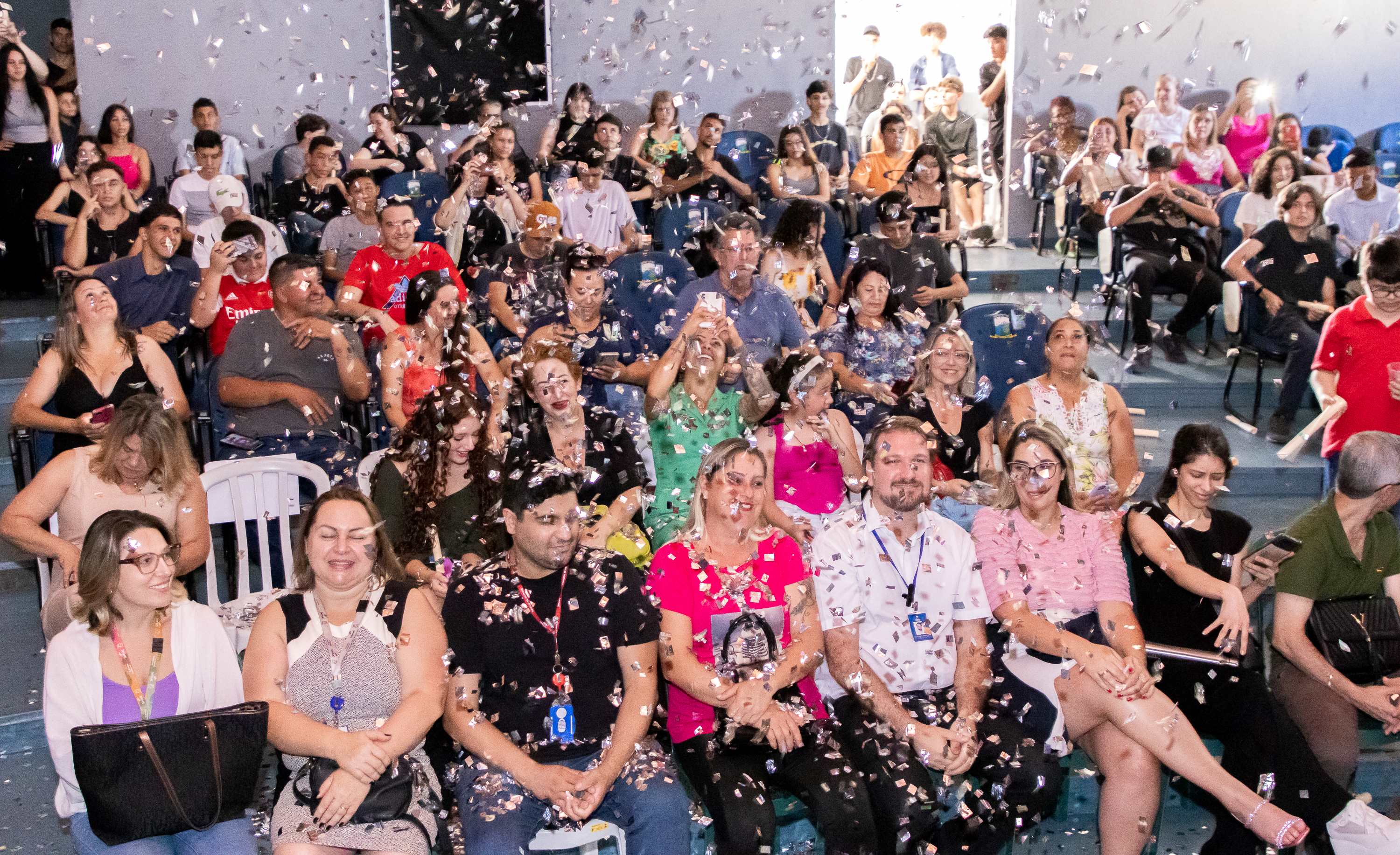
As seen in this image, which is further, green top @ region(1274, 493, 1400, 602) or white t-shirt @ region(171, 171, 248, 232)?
white t-shirt @ region(171, 171, 248, 232)

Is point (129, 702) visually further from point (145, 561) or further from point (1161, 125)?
point (1161, 125)

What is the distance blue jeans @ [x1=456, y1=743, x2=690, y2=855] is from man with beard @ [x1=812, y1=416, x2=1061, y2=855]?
51 centimetres

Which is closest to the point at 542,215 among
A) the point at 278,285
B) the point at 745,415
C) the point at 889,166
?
the point at 278,285

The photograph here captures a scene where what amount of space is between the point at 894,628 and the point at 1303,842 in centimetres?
116

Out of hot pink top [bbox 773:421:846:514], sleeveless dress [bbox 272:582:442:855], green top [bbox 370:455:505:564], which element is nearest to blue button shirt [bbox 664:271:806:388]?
hot pink top [bbox 773:421:846:514]

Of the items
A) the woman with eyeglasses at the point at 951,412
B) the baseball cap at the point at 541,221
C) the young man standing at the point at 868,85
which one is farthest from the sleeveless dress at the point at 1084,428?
the young man standing at the point at 868,85

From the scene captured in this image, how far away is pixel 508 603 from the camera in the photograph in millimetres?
2988

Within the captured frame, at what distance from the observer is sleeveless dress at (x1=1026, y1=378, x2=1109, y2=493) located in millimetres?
4312

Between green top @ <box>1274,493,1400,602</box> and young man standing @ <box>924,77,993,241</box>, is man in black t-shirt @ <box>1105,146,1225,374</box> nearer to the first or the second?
young man standing @ <box>924,77,993,241</box>

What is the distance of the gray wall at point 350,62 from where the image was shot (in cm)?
789

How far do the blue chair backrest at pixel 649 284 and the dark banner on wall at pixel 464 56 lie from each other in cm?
348

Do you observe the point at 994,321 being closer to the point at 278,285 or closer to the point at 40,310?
the point at 278,285

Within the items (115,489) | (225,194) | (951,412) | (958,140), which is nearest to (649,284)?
(951,412)

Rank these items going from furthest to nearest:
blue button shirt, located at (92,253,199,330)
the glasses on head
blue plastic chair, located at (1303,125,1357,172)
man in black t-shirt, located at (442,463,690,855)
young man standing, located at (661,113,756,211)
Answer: blue plastic chair, located at (1303,125,1357,172) → young man standing, located at (661,113,756,211) → blue button shirt, located at (92,253,199,330) → the glasses on head → man in black t-shirt, located at (442,463,690,855)
